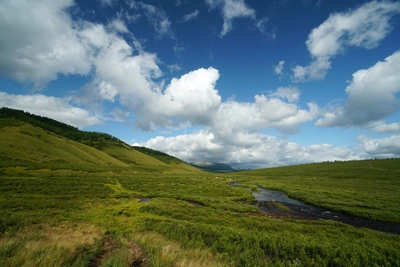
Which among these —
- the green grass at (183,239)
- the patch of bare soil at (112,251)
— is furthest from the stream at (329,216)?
the patch of bare soil at (112,251)

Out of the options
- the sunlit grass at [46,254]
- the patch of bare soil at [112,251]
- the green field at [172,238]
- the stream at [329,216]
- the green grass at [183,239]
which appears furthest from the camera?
the stream at [329,216]

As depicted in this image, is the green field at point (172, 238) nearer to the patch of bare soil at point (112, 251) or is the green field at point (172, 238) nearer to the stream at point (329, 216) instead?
the patch of bare soil at point (112, 251)

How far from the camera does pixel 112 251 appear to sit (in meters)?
13.1

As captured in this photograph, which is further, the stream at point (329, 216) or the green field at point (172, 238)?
the stream at point (329, 216)

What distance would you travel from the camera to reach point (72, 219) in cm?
2336

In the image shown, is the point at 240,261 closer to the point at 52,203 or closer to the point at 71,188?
the point at 52,203

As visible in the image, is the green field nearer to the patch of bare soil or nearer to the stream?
the patch of bare soil

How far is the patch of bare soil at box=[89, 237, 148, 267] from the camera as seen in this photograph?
10.9 m

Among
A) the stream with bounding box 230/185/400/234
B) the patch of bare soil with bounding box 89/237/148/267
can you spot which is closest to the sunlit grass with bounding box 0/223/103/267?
the patch of bare soil with bounding box 89/237/148/267

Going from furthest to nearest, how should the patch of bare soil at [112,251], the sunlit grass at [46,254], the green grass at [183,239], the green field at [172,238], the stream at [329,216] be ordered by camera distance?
the stream at [329,216] → the green grass at [183,239] → the green field at [172,238] → the patch of bare soil at [112,251] → the sunlit grass at [46,254]

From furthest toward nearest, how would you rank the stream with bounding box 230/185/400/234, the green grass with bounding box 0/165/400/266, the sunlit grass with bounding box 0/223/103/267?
the stream with bounding box 230/185/400/234
the green grass with bounding box 0/165/400/266
the sunlit grass with bounding box 0/223/103/267

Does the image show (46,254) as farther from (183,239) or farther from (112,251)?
(183,239)

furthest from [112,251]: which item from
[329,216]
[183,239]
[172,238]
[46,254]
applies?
[329,216]

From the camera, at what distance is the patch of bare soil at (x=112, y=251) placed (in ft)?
35.9
